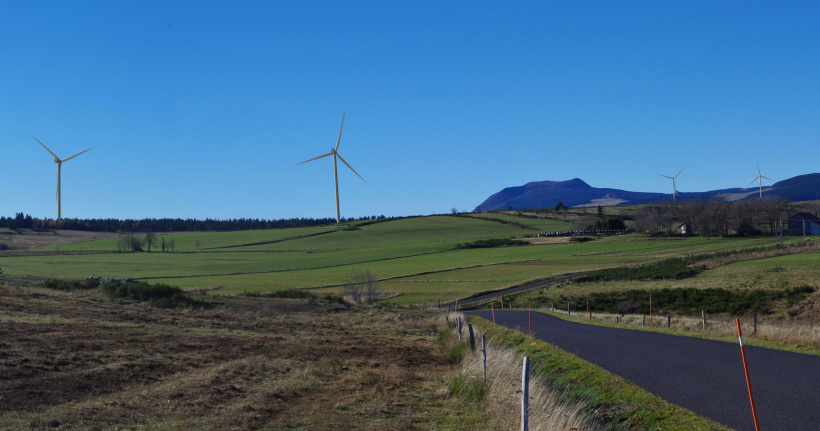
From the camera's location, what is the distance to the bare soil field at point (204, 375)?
482 inches

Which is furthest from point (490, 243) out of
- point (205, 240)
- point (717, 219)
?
point (205, 240)

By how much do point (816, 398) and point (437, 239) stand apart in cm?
12792

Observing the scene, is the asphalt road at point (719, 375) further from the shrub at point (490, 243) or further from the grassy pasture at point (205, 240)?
the grassy pasture at point (205, 240)

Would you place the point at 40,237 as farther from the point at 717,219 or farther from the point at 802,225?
the point at 802,225

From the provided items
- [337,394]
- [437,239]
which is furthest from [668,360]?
[437,239]

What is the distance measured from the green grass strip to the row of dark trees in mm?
111631

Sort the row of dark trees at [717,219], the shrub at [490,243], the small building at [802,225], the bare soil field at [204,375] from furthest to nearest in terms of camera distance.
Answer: the shrub at [490,243], the row of dark trees at [717,219], the small building at [802,225], the bare soil field at [204,375]

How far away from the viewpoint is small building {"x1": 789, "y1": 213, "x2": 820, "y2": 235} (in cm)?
11619

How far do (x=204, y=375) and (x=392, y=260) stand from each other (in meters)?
86.1

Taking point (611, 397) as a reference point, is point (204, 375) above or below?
below

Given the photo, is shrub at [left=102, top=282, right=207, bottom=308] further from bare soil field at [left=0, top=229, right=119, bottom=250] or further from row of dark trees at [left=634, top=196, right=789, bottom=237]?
row of dark trees at [left=634, top=196, right=789, bottom=237]

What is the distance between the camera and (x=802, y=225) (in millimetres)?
119688

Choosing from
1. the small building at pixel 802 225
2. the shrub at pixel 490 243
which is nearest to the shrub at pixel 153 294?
the shrub at pixel 490 243

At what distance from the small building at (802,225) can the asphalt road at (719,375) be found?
112867 millimetres
